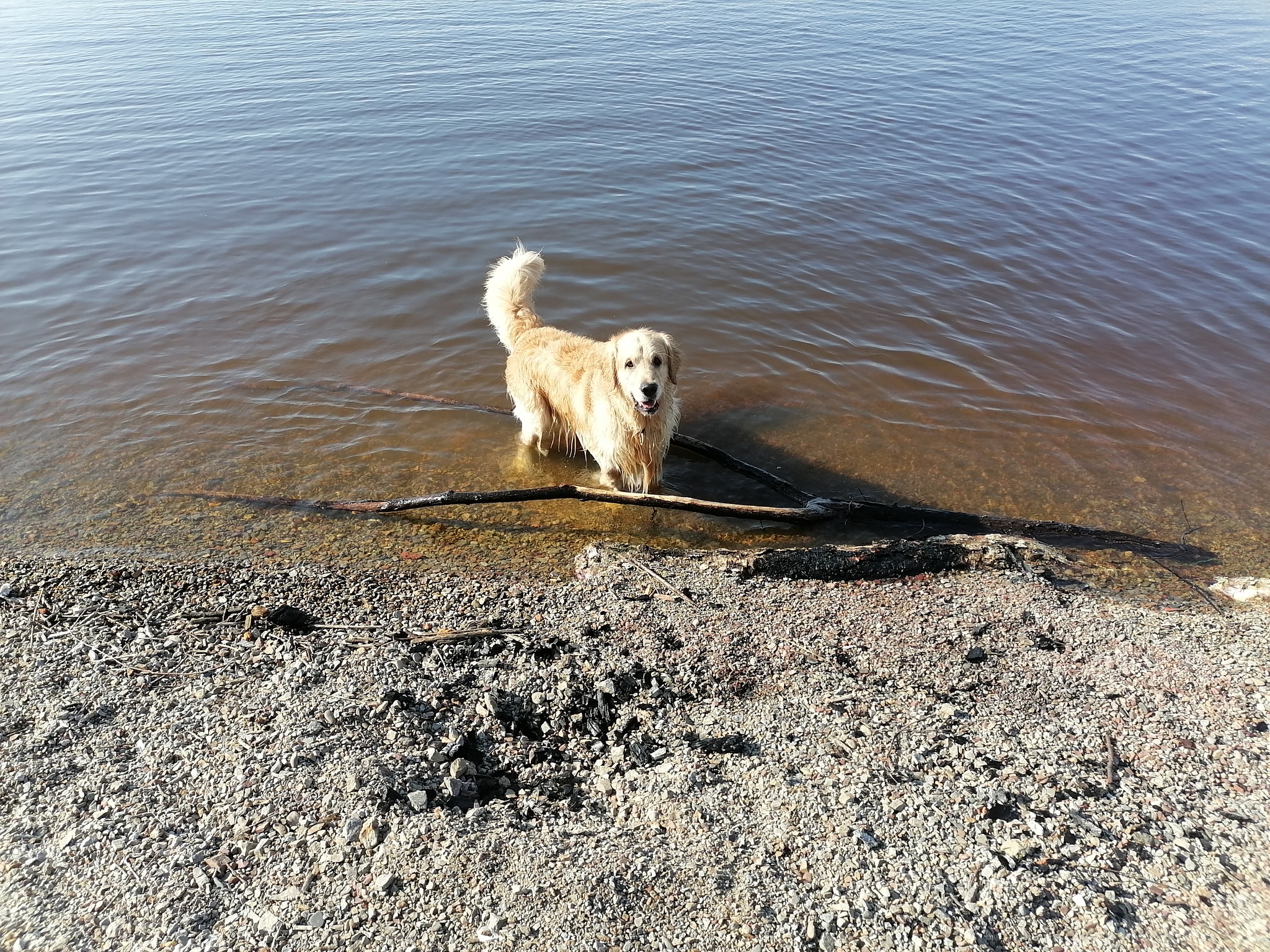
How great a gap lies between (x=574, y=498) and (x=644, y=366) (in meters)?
1.15

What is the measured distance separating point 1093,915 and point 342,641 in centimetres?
369

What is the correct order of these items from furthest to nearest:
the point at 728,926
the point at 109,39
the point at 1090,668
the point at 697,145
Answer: the point at 109,39, the point at 697,145, the point at 1090,668, the point at 728,926

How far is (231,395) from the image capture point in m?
8.01

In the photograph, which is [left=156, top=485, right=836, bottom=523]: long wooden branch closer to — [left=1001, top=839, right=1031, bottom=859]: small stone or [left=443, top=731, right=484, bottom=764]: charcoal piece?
[left=443, top=731, right=484, bottom=764]: charcoal piece

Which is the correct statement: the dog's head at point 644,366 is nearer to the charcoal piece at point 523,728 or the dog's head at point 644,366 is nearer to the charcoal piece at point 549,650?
the charcoal piece at point 549,650

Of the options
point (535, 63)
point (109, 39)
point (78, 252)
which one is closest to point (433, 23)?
point (535, 63)

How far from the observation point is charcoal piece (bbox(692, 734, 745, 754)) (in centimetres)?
364

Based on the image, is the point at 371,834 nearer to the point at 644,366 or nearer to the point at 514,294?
the point at 644,366

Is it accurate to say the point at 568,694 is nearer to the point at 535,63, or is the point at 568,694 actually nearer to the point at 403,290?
the point at 403,290

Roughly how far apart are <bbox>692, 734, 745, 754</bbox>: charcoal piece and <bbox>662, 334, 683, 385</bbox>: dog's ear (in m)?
3.21

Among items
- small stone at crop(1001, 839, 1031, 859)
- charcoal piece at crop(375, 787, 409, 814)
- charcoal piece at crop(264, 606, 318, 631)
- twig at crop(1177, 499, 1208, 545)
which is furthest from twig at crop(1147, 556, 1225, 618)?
charcoal piece at crop(264, 606, 318, 631)

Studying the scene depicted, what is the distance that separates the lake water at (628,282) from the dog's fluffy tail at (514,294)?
0.91m

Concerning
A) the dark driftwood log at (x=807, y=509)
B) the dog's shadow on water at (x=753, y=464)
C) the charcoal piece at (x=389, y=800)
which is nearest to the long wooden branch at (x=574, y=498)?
the dark driftwood log at (x=807, y=509)

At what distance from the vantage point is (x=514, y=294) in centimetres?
764
